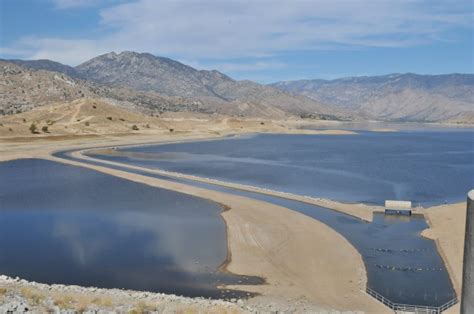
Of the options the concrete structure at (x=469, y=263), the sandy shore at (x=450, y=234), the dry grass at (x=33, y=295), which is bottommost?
the sandy shore at (x=450, y=234)

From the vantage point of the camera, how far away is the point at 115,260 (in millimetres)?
29812

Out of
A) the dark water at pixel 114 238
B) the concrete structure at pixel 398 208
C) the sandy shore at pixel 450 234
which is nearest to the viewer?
the dark water at pixel 114 238

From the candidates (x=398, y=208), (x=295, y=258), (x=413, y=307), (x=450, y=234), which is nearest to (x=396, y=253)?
(x=450, y=234)

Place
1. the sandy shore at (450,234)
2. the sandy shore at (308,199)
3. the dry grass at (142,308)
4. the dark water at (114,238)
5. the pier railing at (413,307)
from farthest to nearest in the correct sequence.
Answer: the sandy shore at (308,199), the sandy shore at (450,234), the dark water at (114,238), the pier railing at (413,307), the dry grass at (142,308)

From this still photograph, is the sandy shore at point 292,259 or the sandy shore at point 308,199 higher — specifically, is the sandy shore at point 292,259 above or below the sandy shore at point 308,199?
below

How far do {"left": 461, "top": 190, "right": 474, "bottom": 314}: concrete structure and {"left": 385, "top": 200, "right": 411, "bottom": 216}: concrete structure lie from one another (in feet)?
116

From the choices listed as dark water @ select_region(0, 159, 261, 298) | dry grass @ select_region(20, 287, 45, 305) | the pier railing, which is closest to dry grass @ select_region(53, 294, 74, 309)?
dry grass @ select_region(20, 287, 45, 305)

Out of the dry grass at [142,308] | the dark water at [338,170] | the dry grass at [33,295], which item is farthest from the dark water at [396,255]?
the dry grass at [33,295]

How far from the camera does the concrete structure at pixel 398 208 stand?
44.7m

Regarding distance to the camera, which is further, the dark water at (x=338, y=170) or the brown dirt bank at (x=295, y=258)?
the dark water at (x=338, y=170)

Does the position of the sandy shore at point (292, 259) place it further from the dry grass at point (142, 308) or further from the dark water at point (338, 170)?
the dark water at point (338, 170)

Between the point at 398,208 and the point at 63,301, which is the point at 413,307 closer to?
the point at 63,301

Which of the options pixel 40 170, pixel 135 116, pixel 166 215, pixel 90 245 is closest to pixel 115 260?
pixel 90 245

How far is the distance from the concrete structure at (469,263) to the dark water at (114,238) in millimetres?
14740
